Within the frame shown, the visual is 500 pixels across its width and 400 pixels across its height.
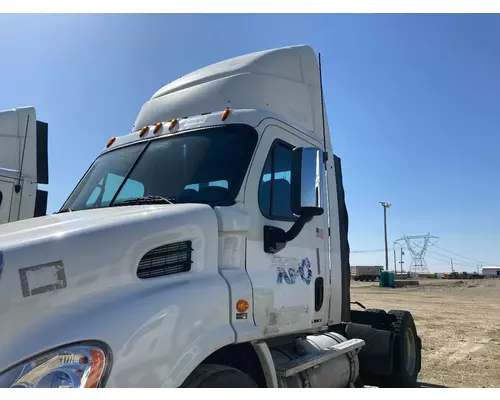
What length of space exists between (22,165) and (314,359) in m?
5.53

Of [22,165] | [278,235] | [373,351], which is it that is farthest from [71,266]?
[22,165]

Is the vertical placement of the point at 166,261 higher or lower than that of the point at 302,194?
lower

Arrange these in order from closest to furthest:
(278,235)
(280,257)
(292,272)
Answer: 1. (278,235)
2. (280,257)
3. (292,272)

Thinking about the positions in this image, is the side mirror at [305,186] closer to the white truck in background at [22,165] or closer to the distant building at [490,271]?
the white truck in background at [22,165]

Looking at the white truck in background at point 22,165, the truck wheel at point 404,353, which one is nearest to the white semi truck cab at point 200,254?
the truck wheel at point 404,353

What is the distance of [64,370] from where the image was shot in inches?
89.6

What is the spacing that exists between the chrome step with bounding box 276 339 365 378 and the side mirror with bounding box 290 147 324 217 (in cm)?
125

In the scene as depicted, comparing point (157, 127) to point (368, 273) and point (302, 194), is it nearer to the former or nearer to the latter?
point (302, 194)

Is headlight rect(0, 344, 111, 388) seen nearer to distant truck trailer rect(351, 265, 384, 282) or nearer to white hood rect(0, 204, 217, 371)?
white hood rect(0, 204, 217, 371)

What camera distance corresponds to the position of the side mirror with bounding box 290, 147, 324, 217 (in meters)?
3.60

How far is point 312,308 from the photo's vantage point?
4434 mm

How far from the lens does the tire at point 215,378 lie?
9.32ft
